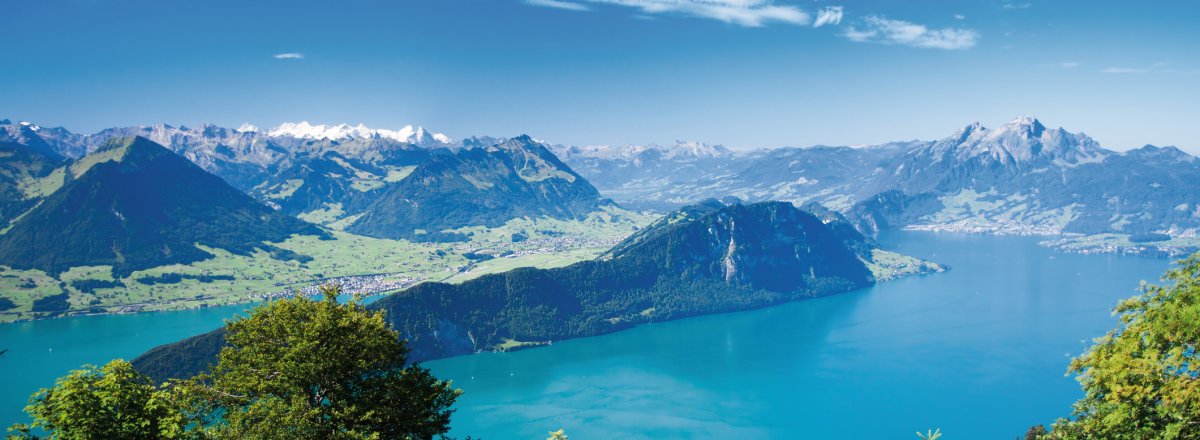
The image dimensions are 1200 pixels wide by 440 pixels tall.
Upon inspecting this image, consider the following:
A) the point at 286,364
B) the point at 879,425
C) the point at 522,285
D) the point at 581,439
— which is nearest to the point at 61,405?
the point at 286,364

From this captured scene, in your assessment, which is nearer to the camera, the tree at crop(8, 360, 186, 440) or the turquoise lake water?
Answer: the tree at crop(8, 360, 186, 440)

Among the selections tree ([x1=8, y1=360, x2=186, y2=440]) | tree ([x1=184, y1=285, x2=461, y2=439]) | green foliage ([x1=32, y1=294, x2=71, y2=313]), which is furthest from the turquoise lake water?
tree ([x1=8, y1=360, x2=186, y2=440])

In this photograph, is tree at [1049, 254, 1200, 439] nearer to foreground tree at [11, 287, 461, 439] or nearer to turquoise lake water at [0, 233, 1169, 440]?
foreground tree at [11, 287, 461, 439]

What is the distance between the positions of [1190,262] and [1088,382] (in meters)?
5.90

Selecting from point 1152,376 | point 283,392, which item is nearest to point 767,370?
point 1152,376

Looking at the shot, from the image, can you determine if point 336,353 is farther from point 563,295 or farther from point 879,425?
point 563,295

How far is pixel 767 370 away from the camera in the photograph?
13475cm

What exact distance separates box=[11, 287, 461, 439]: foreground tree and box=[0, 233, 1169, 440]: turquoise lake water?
7571 cm

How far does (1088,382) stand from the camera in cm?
2275

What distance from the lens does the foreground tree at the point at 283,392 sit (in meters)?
19.7

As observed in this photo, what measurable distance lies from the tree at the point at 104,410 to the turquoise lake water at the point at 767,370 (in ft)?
259

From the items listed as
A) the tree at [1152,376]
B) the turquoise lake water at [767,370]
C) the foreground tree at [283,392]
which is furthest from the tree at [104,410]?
the turquoise lake water at [767,370]

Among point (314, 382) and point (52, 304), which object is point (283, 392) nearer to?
point (314, 382)

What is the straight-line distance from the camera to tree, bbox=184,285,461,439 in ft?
70.7
